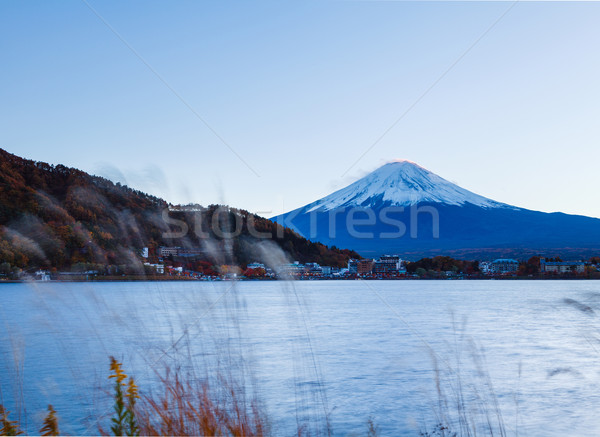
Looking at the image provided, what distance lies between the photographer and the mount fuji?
84688 millimetres

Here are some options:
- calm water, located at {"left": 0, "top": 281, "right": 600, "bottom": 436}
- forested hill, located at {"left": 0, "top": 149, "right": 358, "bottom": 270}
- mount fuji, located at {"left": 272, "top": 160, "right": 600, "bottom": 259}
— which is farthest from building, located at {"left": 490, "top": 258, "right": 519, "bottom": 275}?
calm water, located at {"left": 0, "top": 281, "right": 600, "bottom": 436}

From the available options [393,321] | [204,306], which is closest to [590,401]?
[204,306]

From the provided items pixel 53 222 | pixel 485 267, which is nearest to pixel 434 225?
pixel 485 267

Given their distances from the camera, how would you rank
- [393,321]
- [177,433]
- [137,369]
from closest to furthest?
[177,433], [137,369], [393,321]

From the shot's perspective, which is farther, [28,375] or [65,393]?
[28,375]

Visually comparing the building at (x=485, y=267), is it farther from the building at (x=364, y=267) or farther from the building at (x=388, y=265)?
the building at (x=364, y=267)

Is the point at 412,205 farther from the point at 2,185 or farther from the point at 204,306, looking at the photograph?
the point at 204,306

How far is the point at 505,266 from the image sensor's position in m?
80.1

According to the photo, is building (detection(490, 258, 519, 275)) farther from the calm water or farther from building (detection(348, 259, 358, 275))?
the calm water

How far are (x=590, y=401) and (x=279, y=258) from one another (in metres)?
5.32

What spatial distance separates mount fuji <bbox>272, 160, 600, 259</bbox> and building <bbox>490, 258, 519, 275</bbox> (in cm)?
146

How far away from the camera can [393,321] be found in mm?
20828

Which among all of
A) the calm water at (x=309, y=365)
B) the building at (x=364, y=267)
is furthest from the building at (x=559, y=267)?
the calm water at (x=309, y=365)

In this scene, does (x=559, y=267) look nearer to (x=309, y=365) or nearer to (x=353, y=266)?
(x=353, y=266)
